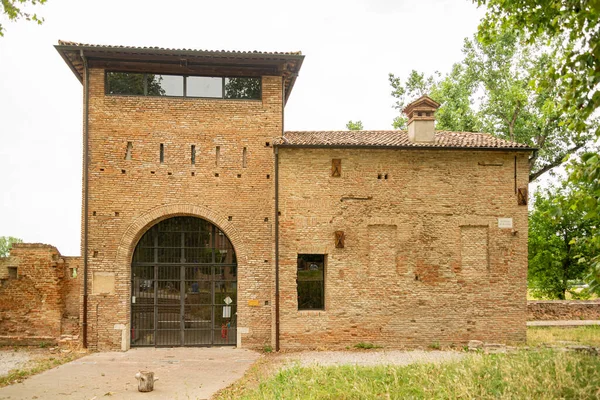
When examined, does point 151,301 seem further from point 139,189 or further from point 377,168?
point 377,168

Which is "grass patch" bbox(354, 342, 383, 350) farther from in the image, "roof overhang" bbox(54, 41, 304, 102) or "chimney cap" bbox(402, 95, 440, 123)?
"roof overhang" bbox(54, 41, 304, 102)

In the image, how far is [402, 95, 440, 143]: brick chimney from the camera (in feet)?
52.8

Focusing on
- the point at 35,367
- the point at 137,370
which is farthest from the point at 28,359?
the point at 137,370

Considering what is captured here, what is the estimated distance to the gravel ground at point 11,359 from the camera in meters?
13.1

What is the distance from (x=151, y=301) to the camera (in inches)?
607

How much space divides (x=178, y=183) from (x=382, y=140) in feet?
21.0

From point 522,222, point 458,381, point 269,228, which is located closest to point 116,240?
point 269,228

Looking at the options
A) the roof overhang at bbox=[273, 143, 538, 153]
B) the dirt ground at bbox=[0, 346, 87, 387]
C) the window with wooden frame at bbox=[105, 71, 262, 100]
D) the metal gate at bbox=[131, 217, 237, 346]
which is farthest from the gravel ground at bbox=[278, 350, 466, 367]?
the window with wooden frame at bbox=[105, 71, 262, 100]

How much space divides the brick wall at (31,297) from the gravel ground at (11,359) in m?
0.92

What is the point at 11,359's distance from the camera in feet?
47.1

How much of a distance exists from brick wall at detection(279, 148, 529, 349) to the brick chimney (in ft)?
2.45

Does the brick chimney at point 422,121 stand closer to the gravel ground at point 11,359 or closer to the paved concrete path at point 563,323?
the paved concrete path at point 563,323

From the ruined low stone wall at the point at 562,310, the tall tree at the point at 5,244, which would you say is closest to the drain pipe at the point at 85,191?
the ruined low stone wall at the point at 562,310

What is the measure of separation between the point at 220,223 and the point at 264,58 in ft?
16.6
